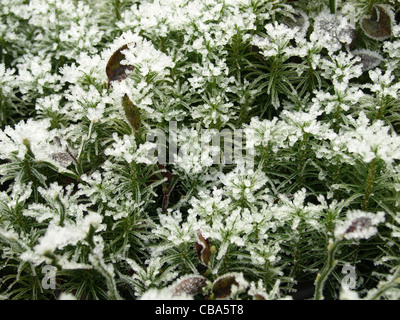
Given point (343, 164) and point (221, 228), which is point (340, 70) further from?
point (221, 228)

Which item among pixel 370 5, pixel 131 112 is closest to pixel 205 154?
pixel 131 112

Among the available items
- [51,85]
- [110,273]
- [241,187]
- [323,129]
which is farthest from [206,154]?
[51,85]

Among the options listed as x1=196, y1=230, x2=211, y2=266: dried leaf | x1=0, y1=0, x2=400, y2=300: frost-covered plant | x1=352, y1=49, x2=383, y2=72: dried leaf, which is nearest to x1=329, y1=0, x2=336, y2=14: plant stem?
x1=0, y1=0, x2=400, y2=300: frost-covered plant

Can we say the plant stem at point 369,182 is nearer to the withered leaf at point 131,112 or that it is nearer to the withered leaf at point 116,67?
the withered leaf at point 131,112

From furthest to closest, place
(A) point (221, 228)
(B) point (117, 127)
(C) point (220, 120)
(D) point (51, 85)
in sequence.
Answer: (D) point (51, 85), (C) point (220, 120), (B) point (117, 127), (A) point (221, 228)

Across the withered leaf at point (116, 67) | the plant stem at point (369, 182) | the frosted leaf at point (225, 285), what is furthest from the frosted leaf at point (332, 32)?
the frosted leaf at point (225, 285)

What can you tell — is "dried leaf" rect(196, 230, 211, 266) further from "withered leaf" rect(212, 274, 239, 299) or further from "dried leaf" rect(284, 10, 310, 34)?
"dried leaf" rect(284, 10, 310, 34)
